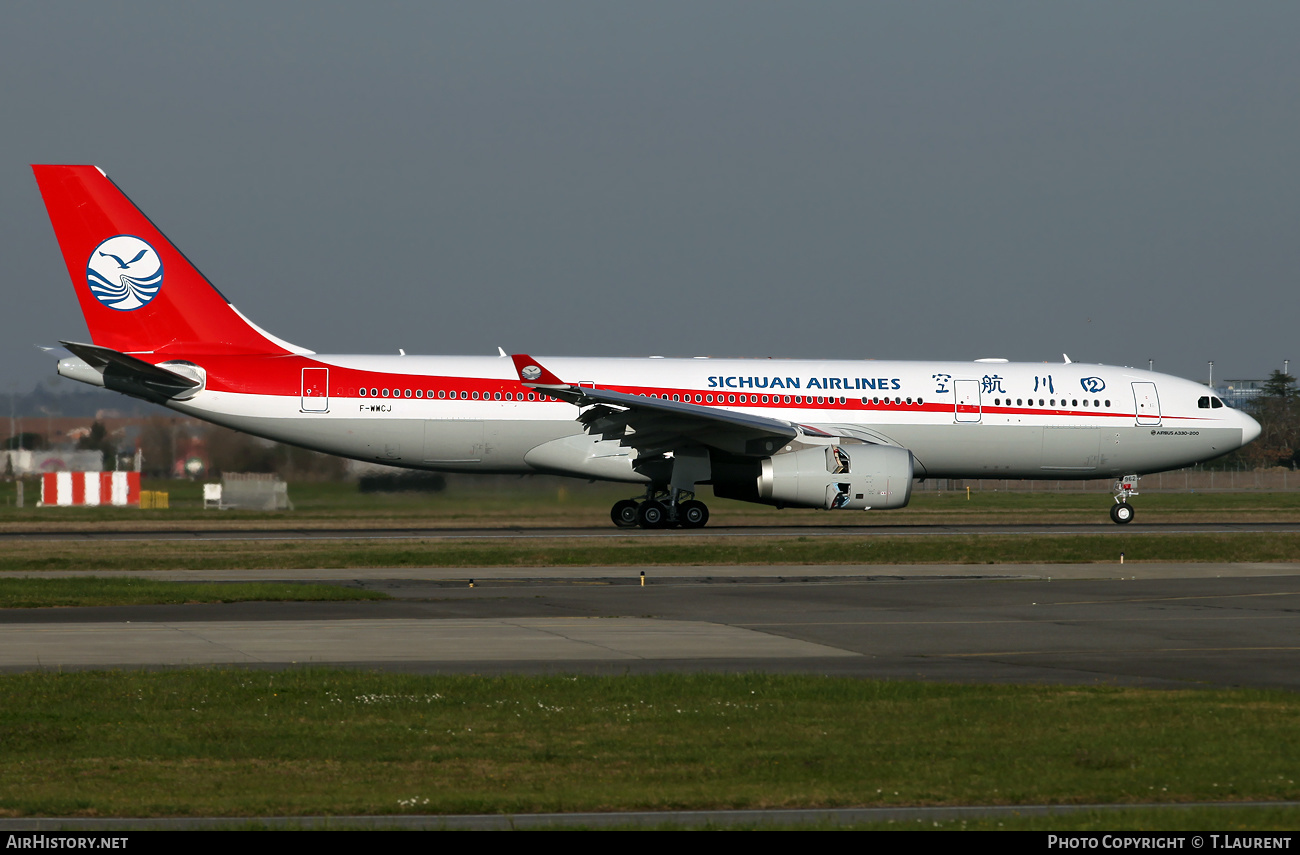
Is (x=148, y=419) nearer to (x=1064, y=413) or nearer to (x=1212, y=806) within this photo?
(x=1064, y=413)

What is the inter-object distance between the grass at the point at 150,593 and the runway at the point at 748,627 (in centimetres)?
55

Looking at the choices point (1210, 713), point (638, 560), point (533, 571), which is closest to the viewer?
point (1210, 713)

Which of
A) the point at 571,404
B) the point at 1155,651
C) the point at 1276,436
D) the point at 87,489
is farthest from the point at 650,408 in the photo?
the point at 1276,436

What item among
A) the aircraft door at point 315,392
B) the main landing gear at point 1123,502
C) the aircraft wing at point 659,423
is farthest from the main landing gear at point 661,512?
the main landing gear at point 1123,502

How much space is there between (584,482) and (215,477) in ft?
33.2

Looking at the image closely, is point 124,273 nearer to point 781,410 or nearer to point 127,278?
point 127,278

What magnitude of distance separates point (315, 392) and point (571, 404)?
5.91 metres

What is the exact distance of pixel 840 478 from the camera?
28641mm

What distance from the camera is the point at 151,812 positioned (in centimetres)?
666

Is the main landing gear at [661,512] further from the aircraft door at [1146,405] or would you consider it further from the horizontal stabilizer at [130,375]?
the aircraft door at [1146,405]

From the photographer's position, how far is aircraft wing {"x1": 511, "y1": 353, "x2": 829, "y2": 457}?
2802cm

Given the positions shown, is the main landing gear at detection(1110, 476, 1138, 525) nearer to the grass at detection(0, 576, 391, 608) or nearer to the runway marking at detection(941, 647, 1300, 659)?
the runway marking at detection(941, 647, 1300, 659)

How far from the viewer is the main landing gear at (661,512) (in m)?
30.5

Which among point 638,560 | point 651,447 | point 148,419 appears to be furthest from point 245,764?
point 148,419
